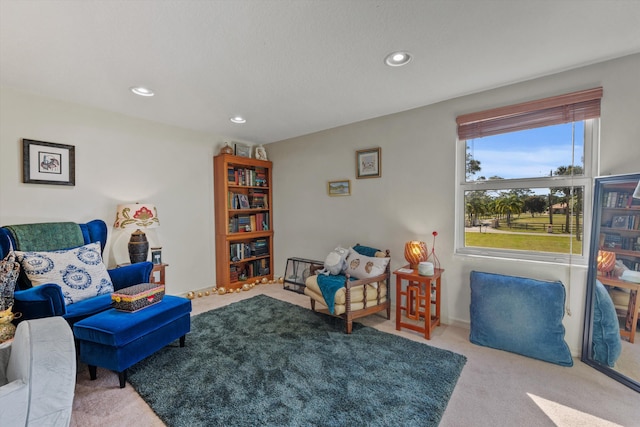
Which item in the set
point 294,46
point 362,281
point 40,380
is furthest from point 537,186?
point 40,380

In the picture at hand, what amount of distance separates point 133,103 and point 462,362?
373 centimetres

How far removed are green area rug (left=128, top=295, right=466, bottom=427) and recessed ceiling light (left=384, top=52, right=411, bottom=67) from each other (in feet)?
7.25

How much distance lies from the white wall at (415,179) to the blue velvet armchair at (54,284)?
2093 millimetres

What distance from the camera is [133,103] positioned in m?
2.65

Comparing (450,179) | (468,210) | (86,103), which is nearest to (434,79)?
(450,179)

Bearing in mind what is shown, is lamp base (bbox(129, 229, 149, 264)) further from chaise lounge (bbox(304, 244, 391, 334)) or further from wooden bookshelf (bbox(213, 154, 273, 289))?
chaise lounge (bbox(304, 244, 391, 334))

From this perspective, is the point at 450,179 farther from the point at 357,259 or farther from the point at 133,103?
the point at 133,103

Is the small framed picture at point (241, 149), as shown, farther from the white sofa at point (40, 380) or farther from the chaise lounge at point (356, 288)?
the white sofa at point (40, 380)

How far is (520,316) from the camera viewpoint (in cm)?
211

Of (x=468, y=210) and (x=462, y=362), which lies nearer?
(x=462, y=362)

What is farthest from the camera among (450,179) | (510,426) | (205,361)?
(450,179)

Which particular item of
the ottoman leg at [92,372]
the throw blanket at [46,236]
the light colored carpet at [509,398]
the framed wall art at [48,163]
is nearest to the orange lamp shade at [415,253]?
the light colored carpet at [509,398]

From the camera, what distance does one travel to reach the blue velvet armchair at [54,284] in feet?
5.81

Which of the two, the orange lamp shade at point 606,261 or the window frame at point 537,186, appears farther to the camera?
the window frame at point 537,186
